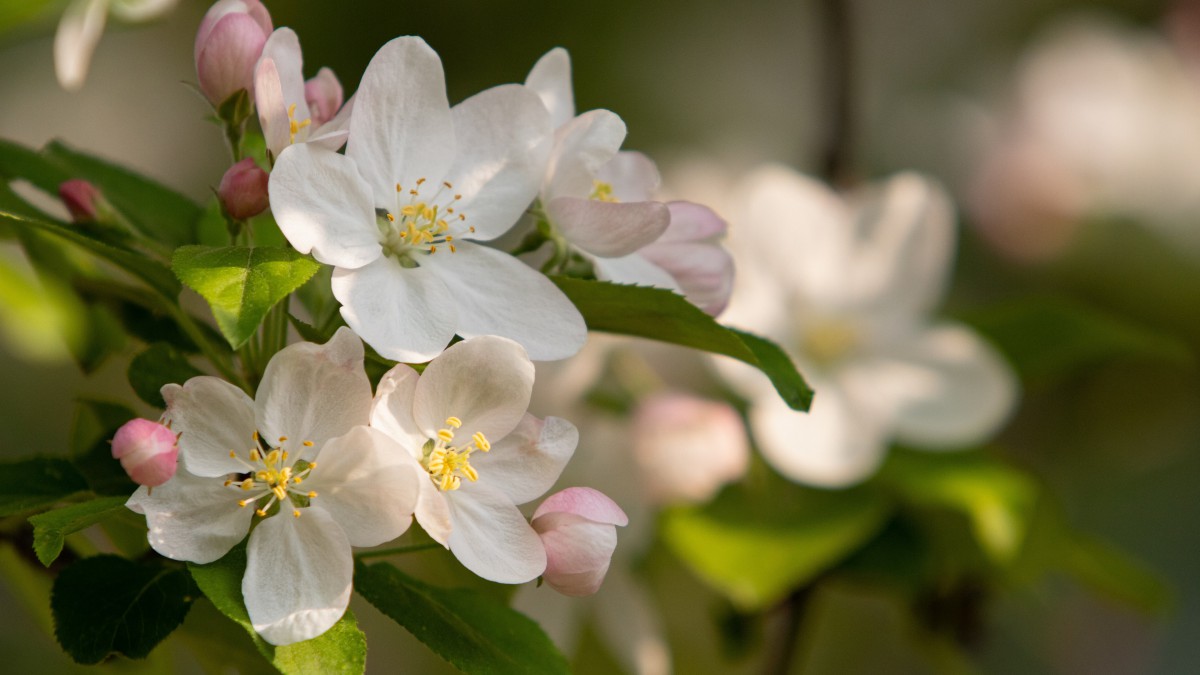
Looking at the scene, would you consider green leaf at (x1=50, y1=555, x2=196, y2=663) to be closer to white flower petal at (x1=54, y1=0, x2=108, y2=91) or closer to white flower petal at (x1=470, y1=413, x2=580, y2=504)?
white flower petal at (x1=470, y1=413, x2=580, y2=504)

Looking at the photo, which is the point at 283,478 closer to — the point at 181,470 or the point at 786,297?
the point at 181,470

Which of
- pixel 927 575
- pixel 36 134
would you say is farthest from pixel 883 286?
pixel 36 134

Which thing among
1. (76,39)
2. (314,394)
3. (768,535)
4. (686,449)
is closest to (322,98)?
(314,394)

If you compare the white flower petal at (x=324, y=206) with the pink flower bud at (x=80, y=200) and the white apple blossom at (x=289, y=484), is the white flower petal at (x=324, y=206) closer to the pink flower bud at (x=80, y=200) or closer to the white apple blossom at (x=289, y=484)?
the white apple blossom at (x=289, y=484)

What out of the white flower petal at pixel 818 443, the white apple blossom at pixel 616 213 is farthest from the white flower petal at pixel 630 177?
the white flower petal at pixel 818 443

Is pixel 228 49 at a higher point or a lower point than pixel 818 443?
higher

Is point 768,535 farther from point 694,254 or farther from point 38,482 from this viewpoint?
point 38,482

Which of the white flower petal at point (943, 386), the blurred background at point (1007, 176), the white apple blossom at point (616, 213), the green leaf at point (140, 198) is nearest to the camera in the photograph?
the white apple blossom at point (616, 213)
